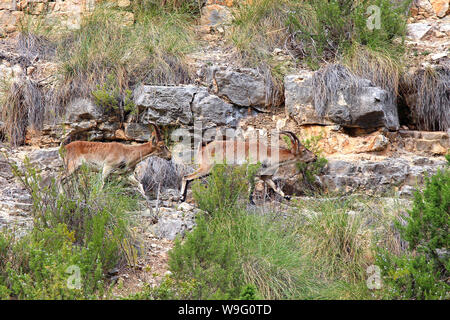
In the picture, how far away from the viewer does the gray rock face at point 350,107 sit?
9.16 meters

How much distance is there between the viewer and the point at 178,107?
9555mm

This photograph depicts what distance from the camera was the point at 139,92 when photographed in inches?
385

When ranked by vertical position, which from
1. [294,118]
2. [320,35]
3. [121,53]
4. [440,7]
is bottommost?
[294,118]

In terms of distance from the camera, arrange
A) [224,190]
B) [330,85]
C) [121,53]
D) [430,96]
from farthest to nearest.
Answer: [121,53] → [430,96] → [330,85] → [224,190]

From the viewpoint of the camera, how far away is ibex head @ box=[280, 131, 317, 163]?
341 inches

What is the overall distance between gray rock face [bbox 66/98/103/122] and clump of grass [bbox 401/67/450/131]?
5.95 meters

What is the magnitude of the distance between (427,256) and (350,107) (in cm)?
428

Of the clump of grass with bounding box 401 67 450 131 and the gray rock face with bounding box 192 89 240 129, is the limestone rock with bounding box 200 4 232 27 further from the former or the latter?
the clump of grass with bounding box 401 67 450 131

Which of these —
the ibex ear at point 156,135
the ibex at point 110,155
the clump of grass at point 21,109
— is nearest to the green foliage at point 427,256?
the ibex at point 110,155

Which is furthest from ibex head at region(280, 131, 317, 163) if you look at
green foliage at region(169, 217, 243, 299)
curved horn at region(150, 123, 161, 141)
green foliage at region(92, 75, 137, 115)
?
green foliage at region(169, 217, 243, 299)

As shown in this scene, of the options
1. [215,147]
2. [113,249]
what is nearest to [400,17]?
[215,147]

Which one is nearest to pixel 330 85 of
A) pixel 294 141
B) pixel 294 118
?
pixel 294 118

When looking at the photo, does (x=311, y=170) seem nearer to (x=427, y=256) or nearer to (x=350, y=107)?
(x=350, y=107)

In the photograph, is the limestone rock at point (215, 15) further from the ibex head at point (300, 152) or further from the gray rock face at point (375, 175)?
the gray rock face at point (375, 175)
